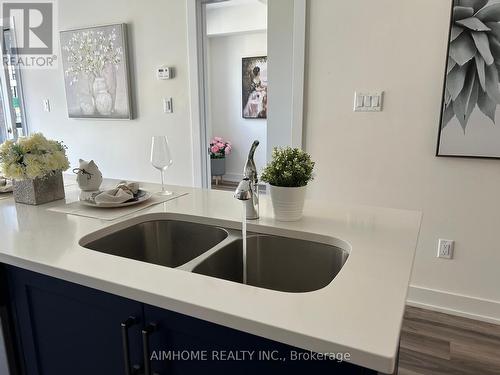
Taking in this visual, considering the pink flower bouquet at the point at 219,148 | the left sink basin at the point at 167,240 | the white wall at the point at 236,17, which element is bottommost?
the pink flower bouquet at the point at 219,148

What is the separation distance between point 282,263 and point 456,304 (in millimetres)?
1633

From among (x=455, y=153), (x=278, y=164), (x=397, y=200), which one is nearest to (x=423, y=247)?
(x=397, y=200)

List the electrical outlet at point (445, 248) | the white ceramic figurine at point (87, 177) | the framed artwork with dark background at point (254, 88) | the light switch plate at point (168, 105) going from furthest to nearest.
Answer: the framed artwork with dark background at point (254, 88) → the light switch plate at point (168, 105) → the electrical outlet at point (445, 248) → the white ceramic figurine at point (87, 177)

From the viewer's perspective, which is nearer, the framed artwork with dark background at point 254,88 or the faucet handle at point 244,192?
the faucet handle at point 244,192

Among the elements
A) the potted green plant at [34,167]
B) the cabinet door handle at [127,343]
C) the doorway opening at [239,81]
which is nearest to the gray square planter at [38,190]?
the potted green plant at [34,167]

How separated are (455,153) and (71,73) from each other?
11.3 feet

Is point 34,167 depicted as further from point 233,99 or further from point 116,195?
point 233,99

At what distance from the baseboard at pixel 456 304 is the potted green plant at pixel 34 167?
1.97 meters

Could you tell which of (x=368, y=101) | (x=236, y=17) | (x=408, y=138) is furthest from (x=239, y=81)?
(x=408, y=138)

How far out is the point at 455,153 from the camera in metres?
Answer: 2.07

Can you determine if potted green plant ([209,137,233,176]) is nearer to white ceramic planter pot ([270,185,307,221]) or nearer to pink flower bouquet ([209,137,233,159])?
pink flower bouquet ([209,137,233,159])

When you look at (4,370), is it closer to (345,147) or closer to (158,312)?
(158,312)

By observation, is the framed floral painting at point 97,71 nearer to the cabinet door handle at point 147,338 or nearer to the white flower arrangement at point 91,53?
the white flower arrangement at point 91,53

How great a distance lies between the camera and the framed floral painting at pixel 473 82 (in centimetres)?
189
